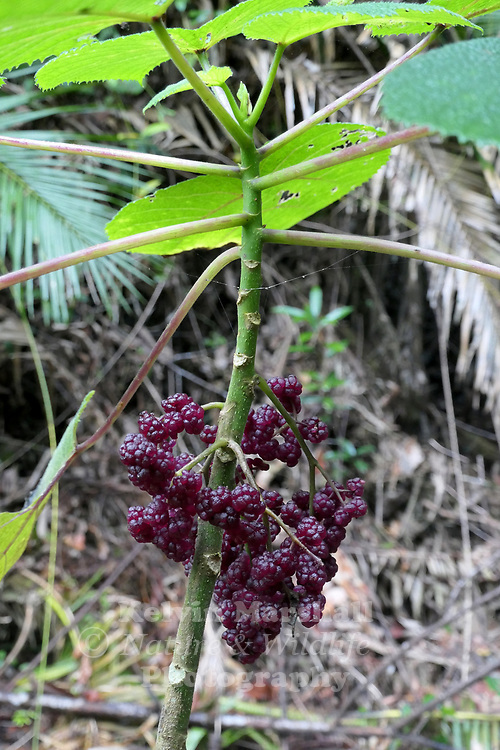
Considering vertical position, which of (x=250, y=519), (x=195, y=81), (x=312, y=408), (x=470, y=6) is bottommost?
(x=250, y=519)

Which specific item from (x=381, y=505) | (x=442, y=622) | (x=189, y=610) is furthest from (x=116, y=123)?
(x=189, y=610)

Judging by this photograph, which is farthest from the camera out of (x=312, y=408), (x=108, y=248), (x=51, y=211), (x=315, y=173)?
(x=312, y=408)

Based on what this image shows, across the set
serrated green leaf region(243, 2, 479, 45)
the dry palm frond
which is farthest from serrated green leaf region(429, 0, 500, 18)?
the dry palm frond

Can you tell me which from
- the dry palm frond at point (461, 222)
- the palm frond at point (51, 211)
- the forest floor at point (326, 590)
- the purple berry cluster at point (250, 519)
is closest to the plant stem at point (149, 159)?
the purple berry cluster at point (250, 519)

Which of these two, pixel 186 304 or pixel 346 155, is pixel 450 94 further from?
pixel 186 304

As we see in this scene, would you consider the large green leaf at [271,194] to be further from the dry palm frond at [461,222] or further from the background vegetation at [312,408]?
the dry palm frond at [461,222]

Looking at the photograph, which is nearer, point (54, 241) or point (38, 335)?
point (54, 241)

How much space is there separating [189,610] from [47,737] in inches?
57.4

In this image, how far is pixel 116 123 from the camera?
217cm

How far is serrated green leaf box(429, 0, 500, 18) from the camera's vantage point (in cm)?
42

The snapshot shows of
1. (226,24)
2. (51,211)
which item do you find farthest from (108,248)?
(51,211)

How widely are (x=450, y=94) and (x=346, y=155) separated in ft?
0.36

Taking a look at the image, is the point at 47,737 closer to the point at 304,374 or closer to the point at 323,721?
the point at 323,721

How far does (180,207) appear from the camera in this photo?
515 mm
